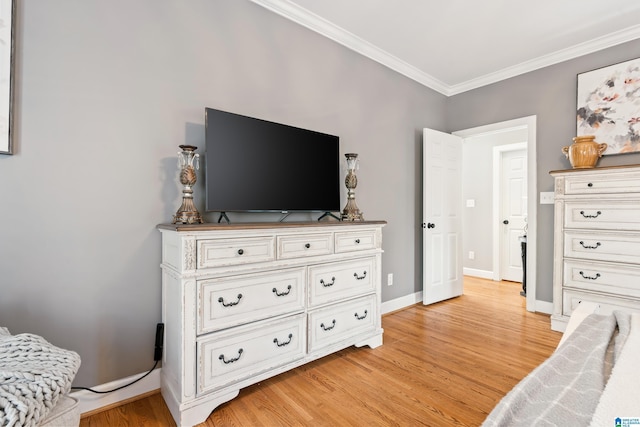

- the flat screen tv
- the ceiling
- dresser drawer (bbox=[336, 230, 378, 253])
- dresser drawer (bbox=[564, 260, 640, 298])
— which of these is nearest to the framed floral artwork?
the ceiling

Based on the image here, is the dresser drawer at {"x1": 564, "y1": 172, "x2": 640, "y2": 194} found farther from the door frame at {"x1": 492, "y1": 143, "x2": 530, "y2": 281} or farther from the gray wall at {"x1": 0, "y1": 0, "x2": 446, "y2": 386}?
the gray wall at {"x1": 0, "y1": 0, "x2": 446, "y2": 386}

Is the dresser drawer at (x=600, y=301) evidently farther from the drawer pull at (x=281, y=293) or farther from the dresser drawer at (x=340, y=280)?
the drawer pull at (x=281, y=293)

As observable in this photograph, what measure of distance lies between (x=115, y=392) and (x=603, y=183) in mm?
3747

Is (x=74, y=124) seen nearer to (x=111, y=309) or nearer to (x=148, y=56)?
(x=148, y=56)

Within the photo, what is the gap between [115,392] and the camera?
1722 millimetres

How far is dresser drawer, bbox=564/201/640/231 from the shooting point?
241 centimetres

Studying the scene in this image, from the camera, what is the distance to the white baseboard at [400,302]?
3209 millimetres

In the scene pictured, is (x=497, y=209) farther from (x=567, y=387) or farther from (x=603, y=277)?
(x=567, y=387)

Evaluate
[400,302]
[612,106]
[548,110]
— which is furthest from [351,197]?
[612,106]

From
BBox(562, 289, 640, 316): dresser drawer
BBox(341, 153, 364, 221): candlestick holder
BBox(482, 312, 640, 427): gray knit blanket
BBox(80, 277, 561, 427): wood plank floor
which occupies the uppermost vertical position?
BBox(341, 153, 364, 221): candlestick holder

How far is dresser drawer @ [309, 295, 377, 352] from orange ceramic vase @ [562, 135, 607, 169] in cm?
224

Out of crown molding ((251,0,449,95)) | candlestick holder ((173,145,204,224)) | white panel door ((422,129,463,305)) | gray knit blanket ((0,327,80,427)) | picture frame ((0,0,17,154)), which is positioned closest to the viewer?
gray knit blanket ((0,327,80,427))

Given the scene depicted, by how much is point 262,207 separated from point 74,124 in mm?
1086

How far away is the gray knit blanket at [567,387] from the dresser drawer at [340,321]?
139 centimetres
